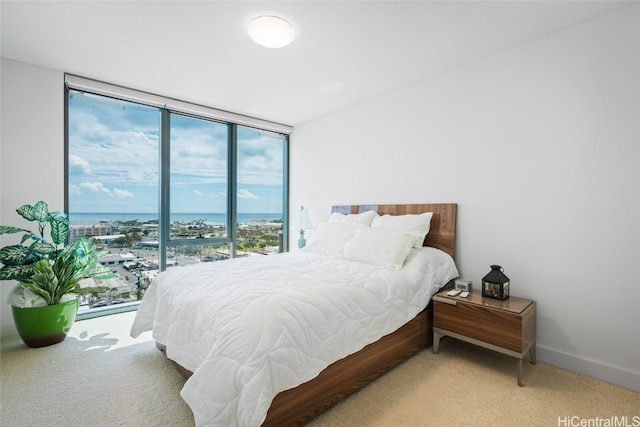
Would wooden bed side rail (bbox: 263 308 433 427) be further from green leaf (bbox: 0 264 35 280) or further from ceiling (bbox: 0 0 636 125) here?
green leaf (bbox: 0 264 35 280)

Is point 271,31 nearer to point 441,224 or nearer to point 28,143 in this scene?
point 441,224

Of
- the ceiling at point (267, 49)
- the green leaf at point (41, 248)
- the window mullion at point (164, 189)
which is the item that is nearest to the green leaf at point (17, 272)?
A: the green leaf at point (41, 248)

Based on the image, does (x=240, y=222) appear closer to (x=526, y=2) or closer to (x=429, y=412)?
(x=429, y=412)

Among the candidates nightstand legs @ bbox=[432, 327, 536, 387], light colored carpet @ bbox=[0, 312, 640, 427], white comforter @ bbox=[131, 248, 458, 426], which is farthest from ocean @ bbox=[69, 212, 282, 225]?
nightstand legs @ bbox=[432, 327, 536, 387]

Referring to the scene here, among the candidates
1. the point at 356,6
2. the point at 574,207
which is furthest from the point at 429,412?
the point at 356,6

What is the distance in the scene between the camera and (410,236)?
8.29ft

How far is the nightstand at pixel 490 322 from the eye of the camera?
1.90 meters

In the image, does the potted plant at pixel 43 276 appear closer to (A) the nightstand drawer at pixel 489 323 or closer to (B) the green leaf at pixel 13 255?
(B) the green leaf at pixel 13 255

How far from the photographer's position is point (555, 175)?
2166mm

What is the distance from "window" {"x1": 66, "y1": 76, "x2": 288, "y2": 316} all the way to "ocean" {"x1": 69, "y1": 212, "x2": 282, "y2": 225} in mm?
11

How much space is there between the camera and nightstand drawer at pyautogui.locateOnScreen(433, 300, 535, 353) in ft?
6.24

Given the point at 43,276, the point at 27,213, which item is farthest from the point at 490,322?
the point at 27,213

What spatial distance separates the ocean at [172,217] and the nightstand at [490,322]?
2.96m

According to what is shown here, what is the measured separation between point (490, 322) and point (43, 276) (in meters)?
3.55
